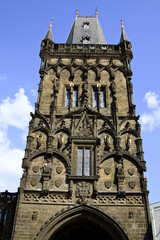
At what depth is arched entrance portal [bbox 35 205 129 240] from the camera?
Result: 44.3ft

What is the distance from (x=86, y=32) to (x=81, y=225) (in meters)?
18.9

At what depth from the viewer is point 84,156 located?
16.2 metres

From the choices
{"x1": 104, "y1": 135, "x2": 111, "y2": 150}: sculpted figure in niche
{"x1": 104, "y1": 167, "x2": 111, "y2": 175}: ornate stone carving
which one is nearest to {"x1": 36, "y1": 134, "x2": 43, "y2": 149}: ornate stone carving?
{"x1": 104, "y1": 135, "x2": 111, "y2": 150}: sculpted figure in niche

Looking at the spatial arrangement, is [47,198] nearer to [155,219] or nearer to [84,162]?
[84,162]

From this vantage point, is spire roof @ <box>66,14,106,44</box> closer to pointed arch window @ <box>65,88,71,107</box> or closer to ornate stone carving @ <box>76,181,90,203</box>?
pointed arch window @ <box>65,88,71,107</box>

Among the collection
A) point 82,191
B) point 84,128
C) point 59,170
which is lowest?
point 82,191

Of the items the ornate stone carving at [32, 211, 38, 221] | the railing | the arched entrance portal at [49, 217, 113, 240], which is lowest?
the arched entrance portal at [49, 217, 113, 240]

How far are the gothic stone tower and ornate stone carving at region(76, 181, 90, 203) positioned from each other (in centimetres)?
5

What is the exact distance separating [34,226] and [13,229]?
1030 millimetres

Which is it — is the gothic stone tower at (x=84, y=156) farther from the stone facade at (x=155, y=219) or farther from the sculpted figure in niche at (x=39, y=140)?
the stone facade at (x=155, y=219)

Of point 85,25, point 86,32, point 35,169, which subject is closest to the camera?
point 35,169

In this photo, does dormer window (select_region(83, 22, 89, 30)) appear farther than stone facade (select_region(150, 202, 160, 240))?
Yes

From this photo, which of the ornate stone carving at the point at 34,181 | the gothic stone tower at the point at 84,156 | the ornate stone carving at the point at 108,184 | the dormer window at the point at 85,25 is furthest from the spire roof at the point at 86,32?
the ornate stone carving at the point at 108,184

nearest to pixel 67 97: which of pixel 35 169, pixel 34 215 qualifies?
pixel 35 169
